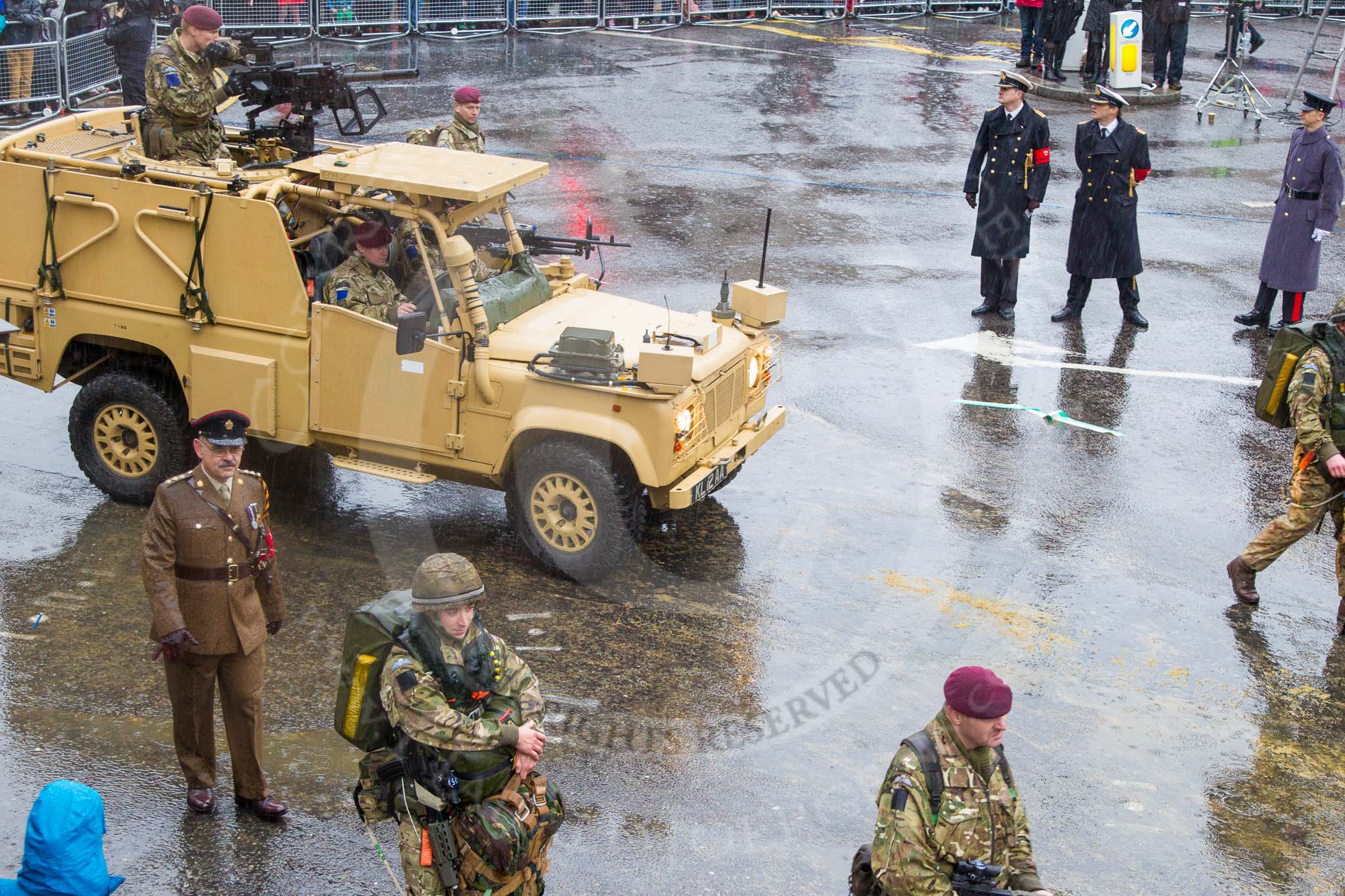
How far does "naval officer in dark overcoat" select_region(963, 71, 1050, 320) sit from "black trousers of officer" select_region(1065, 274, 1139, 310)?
1.67 ft

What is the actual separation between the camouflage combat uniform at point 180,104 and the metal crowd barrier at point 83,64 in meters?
8.31

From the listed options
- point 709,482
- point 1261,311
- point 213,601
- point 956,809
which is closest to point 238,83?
point 709,482

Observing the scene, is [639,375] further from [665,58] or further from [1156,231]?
[665,58]

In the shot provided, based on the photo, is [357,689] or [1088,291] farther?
[1088,291]

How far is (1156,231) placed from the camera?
15.3m

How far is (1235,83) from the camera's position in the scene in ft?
71.8

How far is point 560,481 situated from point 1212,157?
13564 millimetres

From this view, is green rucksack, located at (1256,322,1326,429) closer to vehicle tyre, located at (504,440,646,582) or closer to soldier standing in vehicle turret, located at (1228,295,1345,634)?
soldier standing in vehicle turret, located at (1228,295,1345,634)

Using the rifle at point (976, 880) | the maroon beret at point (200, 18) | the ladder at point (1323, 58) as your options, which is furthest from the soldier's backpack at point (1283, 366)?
the ladder at point (1323, 58)

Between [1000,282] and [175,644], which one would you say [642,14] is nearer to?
[1000,282]

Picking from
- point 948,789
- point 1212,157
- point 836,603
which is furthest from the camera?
point 1212,157

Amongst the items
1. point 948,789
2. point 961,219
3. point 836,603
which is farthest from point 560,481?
point 961,219

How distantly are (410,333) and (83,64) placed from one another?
39.9ft

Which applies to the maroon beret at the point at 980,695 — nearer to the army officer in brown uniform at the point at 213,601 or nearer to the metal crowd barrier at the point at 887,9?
the army officer in brown uniform at the point at 213,601
